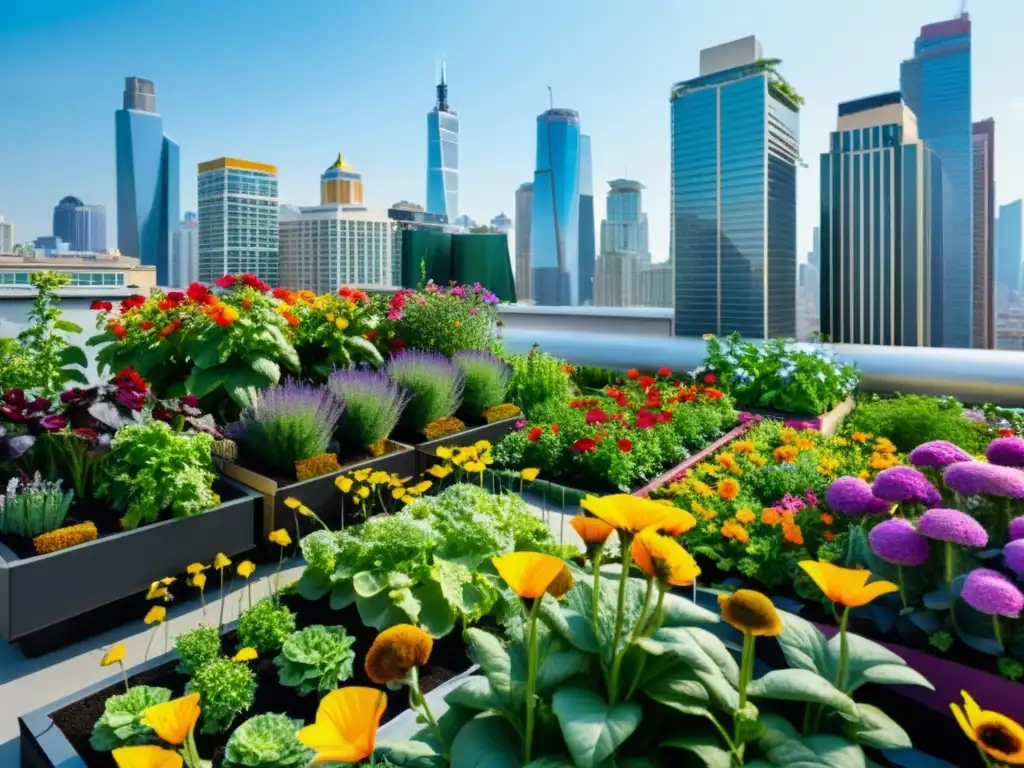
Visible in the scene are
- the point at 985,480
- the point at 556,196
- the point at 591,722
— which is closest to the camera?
the point at 591,722

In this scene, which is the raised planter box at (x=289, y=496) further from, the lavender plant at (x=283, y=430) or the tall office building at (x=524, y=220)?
the tall office building at (x=524, y=220)

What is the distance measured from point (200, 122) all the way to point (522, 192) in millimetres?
76763

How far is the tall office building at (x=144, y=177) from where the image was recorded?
7250cm

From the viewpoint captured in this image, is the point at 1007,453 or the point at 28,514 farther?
the point at 28,514

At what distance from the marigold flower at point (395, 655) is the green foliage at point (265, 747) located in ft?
1.74

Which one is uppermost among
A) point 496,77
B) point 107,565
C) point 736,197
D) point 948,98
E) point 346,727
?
point 948,98

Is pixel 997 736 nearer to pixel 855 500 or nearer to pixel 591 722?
pixel 591 722

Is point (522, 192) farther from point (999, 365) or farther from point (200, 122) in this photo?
point (999, 365)

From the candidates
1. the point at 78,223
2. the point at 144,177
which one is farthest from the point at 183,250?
the point at 78,223

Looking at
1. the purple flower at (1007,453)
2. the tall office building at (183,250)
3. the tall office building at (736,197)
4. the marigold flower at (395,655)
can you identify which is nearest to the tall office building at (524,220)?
the tall office building at (736,197)

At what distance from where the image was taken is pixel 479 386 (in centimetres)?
369

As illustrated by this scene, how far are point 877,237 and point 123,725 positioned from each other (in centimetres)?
5213

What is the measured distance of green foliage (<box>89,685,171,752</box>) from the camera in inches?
53.2

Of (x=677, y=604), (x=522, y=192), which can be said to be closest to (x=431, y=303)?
(x=677, y=604)
